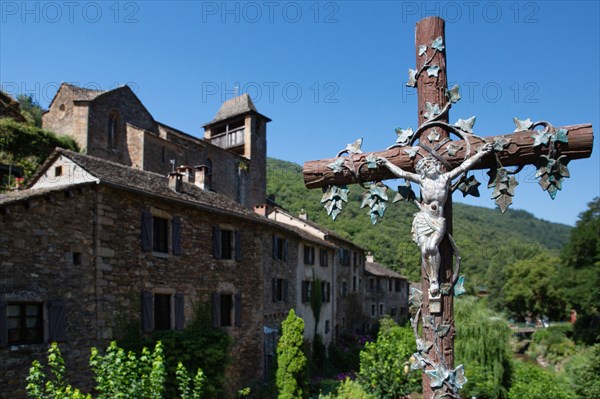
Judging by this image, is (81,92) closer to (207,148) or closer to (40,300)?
(207,148)

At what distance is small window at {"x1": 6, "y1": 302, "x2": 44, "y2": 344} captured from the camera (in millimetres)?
12141

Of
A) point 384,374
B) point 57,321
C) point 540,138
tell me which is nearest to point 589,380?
point 384,374

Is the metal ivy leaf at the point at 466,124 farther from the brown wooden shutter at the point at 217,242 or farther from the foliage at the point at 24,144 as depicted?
the foliage at the point at 24,144

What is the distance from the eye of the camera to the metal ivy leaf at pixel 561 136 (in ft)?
9.92

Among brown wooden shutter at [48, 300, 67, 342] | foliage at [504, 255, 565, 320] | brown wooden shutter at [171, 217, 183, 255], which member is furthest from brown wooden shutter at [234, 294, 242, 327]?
foliage at [504, 255, 565, 320]

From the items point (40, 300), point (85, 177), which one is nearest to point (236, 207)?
point (85, 177)

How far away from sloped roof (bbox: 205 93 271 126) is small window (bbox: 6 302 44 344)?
29.3 meters

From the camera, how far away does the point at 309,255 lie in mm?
29031

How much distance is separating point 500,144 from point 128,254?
13.8 metres

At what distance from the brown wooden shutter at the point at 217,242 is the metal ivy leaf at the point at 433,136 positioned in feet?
53.1

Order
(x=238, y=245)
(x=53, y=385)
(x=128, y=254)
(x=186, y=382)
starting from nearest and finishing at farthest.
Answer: (x=53, y=385) → (x=186, y=382) → (x=128, y=254) → (x=238, y=245)

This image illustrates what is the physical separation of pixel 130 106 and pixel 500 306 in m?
58.5

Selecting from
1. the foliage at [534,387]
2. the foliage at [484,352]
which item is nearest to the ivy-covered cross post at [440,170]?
the foliage at [534,387]

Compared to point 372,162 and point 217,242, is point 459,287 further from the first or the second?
point 217,242
